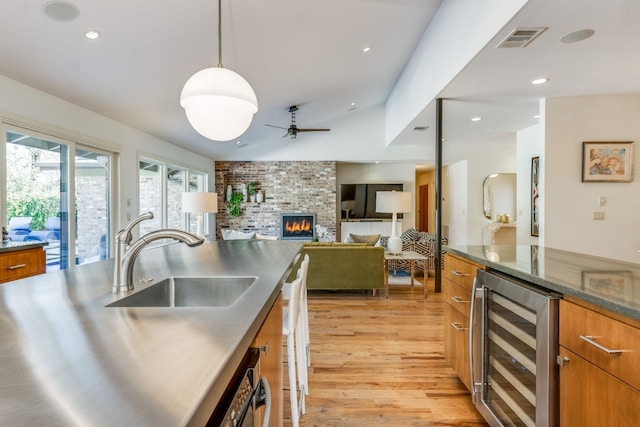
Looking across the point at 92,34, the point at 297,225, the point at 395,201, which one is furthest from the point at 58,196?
the point at 297,225

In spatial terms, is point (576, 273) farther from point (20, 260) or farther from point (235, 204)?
point (235, 204)

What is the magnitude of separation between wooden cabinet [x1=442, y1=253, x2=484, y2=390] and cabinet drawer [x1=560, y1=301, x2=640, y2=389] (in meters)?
0.65

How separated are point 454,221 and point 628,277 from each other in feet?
24.3

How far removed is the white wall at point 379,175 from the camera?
8.52 m

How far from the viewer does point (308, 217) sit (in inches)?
320

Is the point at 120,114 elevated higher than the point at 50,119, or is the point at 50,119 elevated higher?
the point at 120,114

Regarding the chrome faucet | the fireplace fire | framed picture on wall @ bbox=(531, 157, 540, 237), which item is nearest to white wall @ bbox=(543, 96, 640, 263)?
framed picture on wall @ bbox=(531, 157, 540, 237)

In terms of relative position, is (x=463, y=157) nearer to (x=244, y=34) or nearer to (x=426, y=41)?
(x=426, y=41)

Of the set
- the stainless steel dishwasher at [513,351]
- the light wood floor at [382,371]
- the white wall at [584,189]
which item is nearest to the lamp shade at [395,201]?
the light wood floor at [382,371]

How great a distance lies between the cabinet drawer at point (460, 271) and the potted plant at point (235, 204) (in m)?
6.55

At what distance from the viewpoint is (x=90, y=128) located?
393cm

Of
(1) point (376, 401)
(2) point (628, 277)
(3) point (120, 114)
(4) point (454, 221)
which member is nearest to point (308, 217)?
(4) point (454, 221)

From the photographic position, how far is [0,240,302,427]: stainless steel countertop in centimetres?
46

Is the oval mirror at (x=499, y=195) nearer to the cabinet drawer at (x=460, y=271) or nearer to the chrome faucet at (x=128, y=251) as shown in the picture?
the cabinet drawer at (x=460, y=271)
